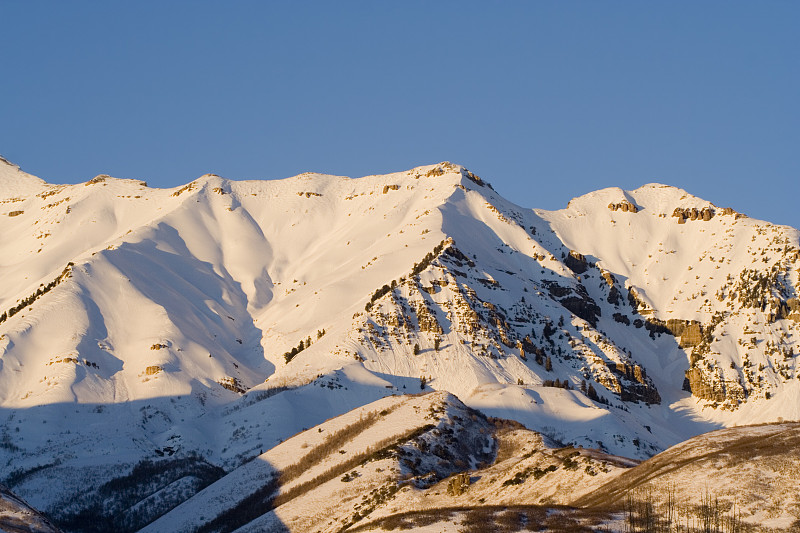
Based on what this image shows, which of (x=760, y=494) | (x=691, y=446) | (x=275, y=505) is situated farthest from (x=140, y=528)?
(x=760, y=494)

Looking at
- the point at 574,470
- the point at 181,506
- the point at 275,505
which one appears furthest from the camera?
the point at 181,506

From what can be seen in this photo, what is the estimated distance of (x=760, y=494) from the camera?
8706cm

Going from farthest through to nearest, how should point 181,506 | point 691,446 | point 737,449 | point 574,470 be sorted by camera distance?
point 181,506 < point 574,470 < point 691,446 < point 737,449

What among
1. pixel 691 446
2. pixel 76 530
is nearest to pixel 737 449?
pixel 691 446

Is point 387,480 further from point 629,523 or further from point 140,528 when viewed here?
point 629,523

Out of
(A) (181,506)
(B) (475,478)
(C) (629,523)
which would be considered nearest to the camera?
(C) (629,523)

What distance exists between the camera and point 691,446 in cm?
10812

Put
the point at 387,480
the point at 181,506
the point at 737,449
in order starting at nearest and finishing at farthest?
the point at 737,449 → the point at 387,480 → the point at 181,506

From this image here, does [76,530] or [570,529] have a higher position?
[76,530]

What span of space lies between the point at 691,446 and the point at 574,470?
14.0 metres

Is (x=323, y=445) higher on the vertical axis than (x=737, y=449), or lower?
higher

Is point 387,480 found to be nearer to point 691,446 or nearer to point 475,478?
point 475,478

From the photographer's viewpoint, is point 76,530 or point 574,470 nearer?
point 574,470

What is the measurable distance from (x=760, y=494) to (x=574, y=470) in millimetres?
32259
